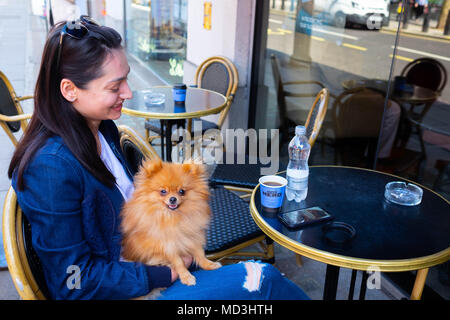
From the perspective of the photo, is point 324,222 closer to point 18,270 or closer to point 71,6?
point 18,270

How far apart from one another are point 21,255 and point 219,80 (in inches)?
150

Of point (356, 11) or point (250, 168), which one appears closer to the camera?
point (250, 168)

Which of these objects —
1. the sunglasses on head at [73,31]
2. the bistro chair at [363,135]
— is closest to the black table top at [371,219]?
the sunglasses on head at [73,31]

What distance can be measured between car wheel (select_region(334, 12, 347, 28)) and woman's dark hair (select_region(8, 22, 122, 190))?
9.47 feet

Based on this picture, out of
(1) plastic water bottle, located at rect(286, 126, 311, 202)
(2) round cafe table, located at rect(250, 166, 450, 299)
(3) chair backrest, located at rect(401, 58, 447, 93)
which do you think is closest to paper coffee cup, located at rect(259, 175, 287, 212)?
(2) round cafe table, located at rect(250, 166, 450, 299)

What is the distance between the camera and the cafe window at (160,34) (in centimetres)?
751

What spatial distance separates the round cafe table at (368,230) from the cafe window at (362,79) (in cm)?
130

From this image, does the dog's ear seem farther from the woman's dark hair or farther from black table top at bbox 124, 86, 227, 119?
black table top at bbox 124, 86, 227, 119

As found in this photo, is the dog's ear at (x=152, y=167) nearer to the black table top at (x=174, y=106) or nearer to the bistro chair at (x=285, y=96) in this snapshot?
the black table top at (x=174, y=106)

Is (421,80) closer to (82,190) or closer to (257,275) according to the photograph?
(257,275)

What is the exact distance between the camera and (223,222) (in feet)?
7.72

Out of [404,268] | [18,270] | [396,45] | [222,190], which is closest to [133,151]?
[222,190]

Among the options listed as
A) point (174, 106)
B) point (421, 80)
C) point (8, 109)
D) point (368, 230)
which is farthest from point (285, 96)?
point (368, 230)

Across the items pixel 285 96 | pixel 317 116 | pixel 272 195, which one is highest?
pixel 317 116
